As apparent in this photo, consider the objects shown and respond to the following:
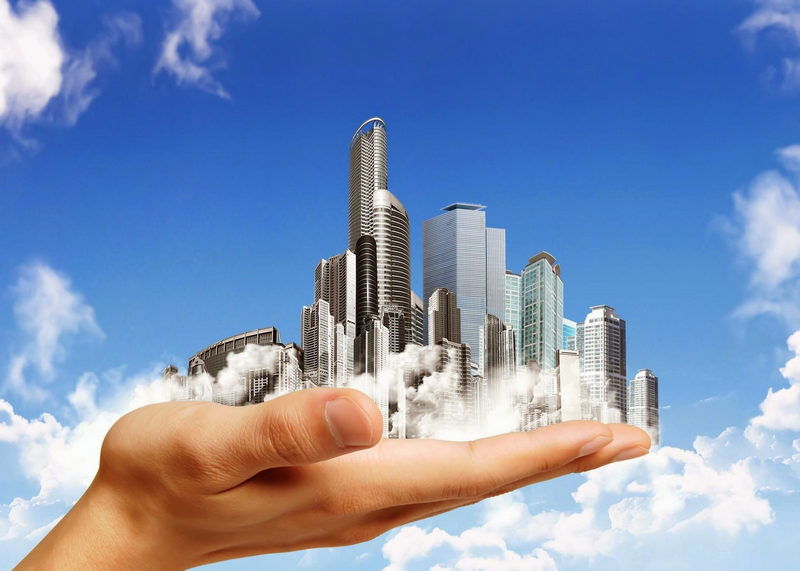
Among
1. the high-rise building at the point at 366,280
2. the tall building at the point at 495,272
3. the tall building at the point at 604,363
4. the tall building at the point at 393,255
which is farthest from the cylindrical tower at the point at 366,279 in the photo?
the tall building at the point at 604,363

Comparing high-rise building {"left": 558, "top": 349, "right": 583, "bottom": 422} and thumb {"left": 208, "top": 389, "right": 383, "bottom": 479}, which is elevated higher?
high-rise building {"left": 558, "top": 349, "right": 583, "bottom": 422}

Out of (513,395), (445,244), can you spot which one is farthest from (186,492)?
(445,244)

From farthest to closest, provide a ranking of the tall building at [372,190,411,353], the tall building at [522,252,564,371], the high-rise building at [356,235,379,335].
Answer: the tall building at [522,252,564,371]
the tall building at [372,190,411,353]
the high-rise building at [356,235,379,335]

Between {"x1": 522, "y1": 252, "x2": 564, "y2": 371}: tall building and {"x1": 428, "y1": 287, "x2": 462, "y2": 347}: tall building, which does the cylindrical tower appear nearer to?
{"x1": 428, "y1": 287, "x2": 462, "y2": 347}: tall building

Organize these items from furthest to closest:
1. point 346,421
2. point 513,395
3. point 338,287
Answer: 1. point 338,287
2. point 513,395
3. point 346,421

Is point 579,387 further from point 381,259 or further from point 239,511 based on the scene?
point 239,511

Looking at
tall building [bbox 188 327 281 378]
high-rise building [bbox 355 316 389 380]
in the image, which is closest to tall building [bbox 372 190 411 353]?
high-rise building [bbox 355 316 389 380]

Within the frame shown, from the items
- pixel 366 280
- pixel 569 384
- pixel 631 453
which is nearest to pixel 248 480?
pixel 631 453
